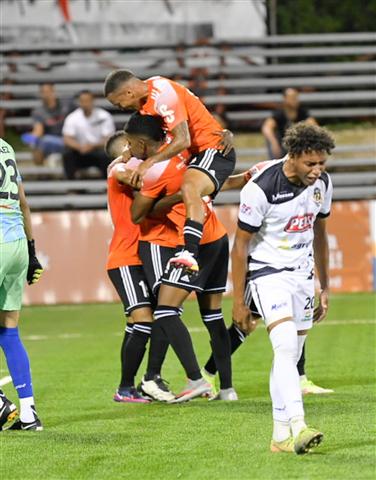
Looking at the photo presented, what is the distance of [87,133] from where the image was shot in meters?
20.8

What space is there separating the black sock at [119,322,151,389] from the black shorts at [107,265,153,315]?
16 centimetres

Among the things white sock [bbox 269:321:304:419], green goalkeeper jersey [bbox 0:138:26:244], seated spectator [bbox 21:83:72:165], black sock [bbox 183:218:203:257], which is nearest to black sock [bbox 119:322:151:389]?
black sock [bbox 183:218:203:257]

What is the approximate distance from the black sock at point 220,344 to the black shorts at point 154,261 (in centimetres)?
45

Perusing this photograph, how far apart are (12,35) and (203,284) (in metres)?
16.4

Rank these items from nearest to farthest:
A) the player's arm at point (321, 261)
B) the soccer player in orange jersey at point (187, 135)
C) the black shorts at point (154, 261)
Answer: the player's arm at point (321, 261) → the soccer player in orange jersey at point (187, 135) → the black shorts at point (154, 261)

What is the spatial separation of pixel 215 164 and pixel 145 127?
614 millimetres

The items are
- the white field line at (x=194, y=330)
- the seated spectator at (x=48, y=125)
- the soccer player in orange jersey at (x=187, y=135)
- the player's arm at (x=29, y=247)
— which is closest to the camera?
the player's arm at (x=29, y=247)

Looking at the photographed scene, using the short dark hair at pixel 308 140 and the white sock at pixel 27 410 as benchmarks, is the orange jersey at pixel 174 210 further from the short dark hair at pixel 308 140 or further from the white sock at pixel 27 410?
the short dark hair at pixel 308 140

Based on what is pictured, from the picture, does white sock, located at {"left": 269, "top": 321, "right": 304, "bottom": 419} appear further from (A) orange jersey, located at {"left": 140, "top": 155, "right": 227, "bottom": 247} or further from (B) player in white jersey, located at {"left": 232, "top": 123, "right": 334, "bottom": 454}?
(A) orange jersey, located at {"left": 140, "top": 155, "right": 227, "bottom": 247}

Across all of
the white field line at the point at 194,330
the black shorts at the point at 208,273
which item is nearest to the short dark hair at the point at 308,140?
the black shorts at the point at 208,273

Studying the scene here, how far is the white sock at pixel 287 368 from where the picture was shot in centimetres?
684

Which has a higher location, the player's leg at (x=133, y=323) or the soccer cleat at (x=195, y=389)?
the player's leg at (x=133, y=323)

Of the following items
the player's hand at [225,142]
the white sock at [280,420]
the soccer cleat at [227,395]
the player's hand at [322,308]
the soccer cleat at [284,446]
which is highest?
the player's hand at [225,142]

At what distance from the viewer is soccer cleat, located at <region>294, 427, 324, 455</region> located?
661cm
